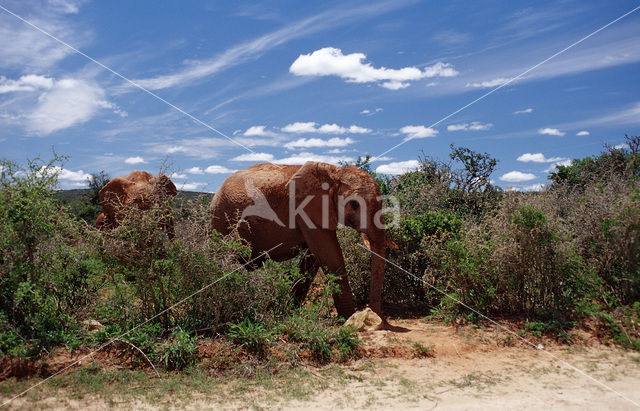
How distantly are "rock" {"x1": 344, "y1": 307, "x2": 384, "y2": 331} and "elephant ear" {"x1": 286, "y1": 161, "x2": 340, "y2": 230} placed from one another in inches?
71.3

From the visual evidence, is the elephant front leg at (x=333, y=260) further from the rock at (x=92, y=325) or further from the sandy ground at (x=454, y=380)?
the rock at (x=92, y=325)

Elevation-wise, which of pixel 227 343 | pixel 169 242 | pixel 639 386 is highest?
pixel 169 242

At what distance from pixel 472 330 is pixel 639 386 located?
2.66 meters

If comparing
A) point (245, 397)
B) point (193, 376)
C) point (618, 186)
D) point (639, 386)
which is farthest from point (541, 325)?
point (193, 376)

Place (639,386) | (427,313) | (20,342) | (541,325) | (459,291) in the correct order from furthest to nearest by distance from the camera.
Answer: (427,313) < (459,291) < (541,325) < (20,342) < (639,386)

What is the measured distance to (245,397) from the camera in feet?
18.6

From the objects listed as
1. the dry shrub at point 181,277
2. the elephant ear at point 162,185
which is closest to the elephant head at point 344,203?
the dry shrub at point 181,277

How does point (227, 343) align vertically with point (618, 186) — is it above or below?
below

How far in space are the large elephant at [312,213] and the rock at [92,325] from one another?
2755 millimetres

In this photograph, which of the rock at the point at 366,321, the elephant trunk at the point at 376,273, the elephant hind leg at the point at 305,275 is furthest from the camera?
the elephant hind leg at the point at 305,275

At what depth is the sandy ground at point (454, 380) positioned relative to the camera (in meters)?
5.53

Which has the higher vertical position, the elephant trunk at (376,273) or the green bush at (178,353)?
the elephant trunk at (376,273)

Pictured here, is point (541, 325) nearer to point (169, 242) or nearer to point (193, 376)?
point (193, 376)

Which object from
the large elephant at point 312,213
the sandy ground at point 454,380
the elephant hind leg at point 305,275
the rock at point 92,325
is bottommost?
the sandy ground at point 454,380
